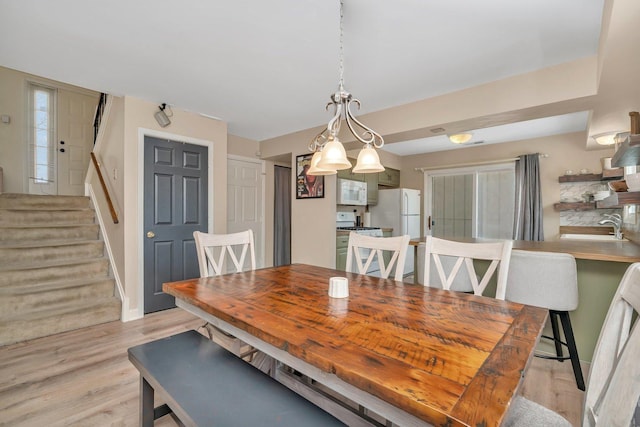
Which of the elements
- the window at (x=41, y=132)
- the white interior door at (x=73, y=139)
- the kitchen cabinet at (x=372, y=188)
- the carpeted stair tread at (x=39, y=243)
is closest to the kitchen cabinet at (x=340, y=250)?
the kitchen cabinet at (x=372, y=188)

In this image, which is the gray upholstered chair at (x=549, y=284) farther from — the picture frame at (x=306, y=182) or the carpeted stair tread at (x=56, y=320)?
the carpeted stair tread at (x=56, y=320)

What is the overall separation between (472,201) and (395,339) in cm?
504

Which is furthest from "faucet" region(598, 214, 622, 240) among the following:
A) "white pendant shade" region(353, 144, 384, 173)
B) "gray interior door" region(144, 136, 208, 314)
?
"gray interior door" region(144, 136, 208, 314)

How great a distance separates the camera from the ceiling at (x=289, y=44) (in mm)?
1755

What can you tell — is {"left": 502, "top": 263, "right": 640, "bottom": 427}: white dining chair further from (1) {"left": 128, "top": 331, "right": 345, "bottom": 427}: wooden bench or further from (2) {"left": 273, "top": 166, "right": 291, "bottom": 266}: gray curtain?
(2) {"left": 273, "top": 166, "right": 291, "bottom": 266}: gray curtain

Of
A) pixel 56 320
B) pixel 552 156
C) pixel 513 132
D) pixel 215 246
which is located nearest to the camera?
pixel 215 246

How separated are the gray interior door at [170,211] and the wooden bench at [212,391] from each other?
2042 millimetres

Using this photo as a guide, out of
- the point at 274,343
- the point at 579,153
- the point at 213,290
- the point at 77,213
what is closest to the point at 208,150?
the point at 77,213

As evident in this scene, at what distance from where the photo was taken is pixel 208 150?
3770 millimetres

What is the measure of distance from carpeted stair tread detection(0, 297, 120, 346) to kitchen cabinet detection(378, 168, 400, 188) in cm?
441

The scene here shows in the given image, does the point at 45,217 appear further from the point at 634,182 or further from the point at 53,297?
the point at 634,182

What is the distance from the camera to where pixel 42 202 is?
13.1 feet

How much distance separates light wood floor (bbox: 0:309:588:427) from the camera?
1.66 meters

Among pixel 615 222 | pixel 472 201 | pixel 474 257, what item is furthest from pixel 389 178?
pixel 474 257
